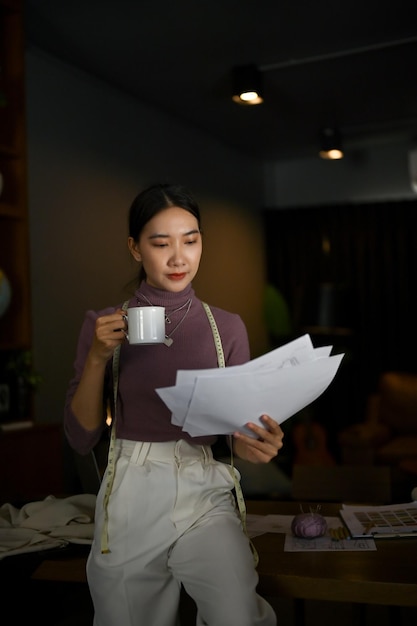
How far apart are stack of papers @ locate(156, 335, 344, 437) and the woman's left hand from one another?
0.02 meters

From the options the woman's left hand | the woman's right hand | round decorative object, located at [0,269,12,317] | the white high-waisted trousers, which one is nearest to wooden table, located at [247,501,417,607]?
the white high-waisted trousers

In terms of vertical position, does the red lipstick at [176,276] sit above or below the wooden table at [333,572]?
above

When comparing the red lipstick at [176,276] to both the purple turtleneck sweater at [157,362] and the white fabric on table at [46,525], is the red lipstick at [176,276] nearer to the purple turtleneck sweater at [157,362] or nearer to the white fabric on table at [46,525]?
the purple turtleneck sweater at [157,362]

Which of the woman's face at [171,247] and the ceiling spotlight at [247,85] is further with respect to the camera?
the ceiling spotlight at [247,85]

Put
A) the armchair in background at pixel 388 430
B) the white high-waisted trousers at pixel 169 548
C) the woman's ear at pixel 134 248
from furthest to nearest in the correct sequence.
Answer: the armchair in background at pixel 388 430 < the woman's ear at pixel 134 248 < the white high-waisted trousers at pixel 169 548

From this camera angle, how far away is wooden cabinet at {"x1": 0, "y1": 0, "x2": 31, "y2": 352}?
3109 mm

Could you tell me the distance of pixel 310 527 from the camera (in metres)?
1.68

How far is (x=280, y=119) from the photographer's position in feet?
17.9

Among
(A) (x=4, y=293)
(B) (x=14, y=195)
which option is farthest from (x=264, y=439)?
(B) (x=14, y=195)

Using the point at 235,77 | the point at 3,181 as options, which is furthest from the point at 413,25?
the point at 3,181

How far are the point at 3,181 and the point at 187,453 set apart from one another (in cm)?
209

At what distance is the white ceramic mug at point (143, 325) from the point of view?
1.35 m

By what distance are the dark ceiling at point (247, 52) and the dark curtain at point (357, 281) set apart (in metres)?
1.25

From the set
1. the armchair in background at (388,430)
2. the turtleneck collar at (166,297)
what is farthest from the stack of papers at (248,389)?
the armchair in background at (388,430)
